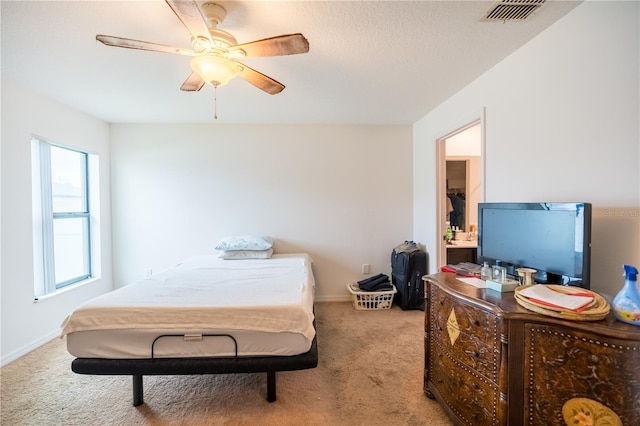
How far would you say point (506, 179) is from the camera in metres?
2.13

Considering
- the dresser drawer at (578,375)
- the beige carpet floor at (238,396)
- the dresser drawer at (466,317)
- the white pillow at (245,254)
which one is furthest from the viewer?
the white pillow at (245,254)

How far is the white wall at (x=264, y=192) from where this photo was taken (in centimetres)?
376

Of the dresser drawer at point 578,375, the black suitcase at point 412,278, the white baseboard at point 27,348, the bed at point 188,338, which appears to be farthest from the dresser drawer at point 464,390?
the white baseboard at point 27,348

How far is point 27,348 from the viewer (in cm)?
254

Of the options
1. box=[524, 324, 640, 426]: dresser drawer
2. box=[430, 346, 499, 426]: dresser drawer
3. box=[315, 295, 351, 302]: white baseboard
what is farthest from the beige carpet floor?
box=[315, 295, 351, 302]: white baseboard

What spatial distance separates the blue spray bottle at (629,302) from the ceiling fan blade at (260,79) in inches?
83.3

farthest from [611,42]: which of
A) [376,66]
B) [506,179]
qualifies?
[376,66]

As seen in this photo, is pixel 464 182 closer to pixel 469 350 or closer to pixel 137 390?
pixel 469 350

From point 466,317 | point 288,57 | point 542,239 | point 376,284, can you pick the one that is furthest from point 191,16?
point 376,284

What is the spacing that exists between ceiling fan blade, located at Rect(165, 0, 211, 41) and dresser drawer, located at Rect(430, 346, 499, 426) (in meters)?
2.25

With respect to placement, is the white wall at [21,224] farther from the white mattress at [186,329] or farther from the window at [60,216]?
the white mattress at [186,329]

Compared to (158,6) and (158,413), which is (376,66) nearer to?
(158,6)

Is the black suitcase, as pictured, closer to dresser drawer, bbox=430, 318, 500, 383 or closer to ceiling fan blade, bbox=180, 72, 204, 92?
dresser drawer, bbox=430, 318, 500, 383

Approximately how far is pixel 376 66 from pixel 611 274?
1994mm
